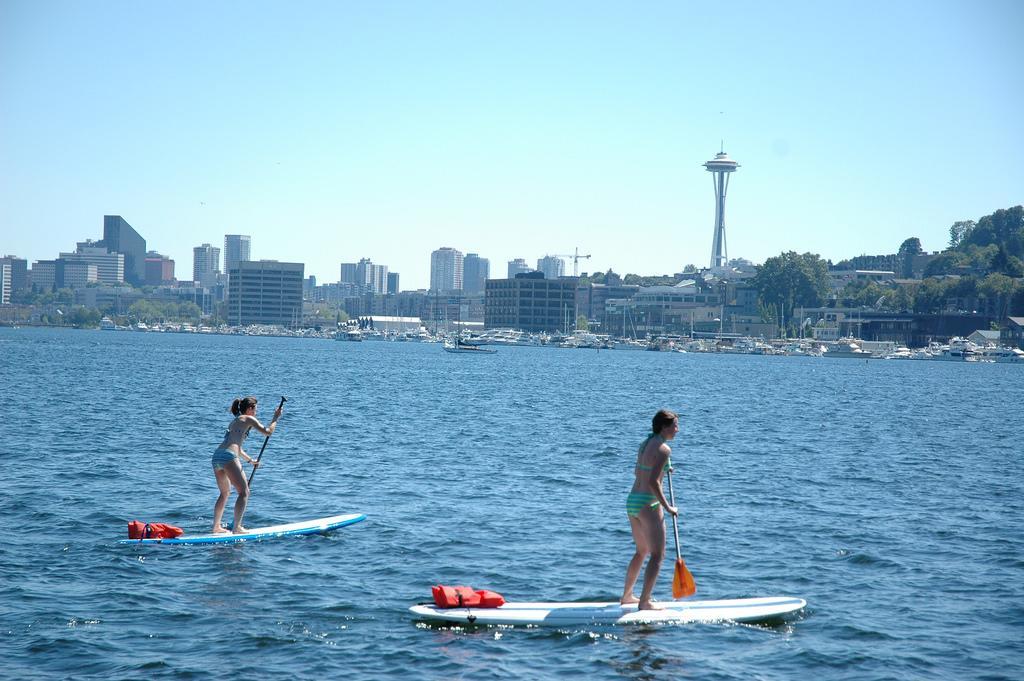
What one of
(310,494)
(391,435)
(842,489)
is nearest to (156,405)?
(391,435)

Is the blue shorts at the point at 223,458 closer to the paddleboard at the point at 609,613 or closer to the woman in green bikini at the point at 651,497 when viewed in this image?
the paddleboard at the point at 609,613

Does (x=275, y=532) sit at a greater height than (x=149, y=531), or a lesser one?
lesser

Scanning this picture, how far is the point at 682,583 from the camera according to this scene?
17.0 meters

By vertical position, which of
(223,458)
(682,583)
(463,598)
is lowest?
(463,598)

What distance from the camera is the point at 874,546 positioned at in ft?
74.0

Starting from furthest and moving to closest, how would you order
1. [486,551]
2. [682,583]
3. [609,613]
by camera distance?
1. [486,551]
2. [682,583]
3. [609,613]

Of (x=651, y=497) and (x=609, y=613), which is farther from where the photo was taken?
(x=609, y=613)

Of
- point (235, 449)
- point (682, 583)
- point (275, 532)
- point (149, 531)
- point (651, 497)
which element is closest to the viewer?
point (651, 497)

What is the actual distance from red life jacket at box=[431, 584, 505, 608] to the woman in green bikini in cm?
191

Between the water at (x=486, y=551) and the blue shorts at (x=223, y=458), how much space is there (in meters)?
1.44

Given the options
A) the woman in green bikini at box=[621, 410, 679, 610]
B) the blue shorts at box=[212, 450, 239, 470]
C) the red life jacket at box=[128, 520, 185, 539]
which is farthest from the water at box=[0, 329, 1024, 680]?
the blue shorts at box=[212, 450, 239, 470]

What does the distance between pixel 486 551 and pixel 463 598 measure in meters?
4.55

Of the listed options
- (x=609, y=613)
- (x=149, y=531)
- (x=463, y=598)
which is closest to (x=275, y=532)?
(x=149, y=531)

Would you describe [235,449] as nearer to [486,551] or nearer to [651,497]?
[486,551]
